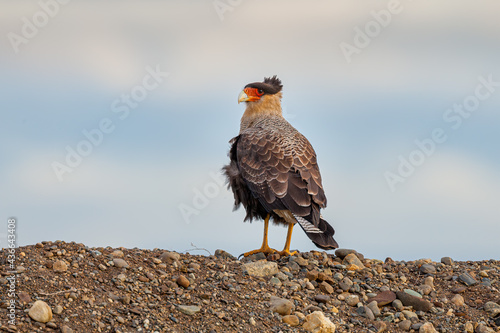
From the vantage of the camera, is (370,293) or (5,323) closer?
(5,323)

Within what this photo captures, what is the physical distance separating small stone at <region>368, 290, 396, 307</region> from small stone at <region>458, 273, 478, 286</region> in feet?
6.41

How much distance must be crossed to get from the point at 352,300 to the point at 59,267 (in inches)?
186

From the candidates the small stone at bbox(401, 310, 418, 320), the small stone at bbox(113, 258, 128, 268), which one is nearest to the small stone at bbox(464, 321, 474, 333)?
the small stone at bbox(401, 310, 418, 320)

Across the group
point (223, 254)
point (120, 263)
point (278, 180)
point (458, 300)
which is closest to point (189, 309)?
point (120, 263)

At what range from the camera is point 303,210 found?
11.0 meters

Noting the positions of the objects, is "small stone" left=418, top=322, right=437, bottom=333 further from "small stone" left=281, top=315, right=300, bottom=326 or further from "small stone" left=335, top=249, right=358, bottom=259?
"small stone" left=335, top=249, right=358, bottom=259

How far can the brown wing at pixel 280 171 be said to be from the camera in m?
11.2

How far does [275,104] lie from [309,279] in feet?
16.6

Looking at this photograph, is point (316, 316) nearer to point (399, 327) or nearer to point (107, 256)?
point (399, 327)

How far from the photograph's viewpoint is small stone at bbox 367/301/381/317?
929 centimetres

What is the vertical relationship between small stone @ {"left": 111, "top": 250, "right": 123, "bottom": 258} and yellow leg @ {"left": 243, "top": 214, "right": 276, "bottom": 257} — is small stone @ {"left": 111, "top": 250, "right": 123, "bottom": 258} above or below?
below

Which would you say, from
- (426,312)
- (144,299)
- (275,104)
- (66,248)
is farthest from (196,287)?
(275,104)

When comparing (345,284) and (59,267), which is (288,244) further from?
(59,267)

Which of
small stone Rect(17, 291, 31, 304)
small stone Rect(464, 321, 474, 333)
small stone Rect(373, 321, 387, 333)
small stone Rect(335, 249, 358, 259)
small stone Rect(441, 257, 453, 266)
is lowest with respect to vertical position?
small stone Rect(17, 291, 31, 304)
